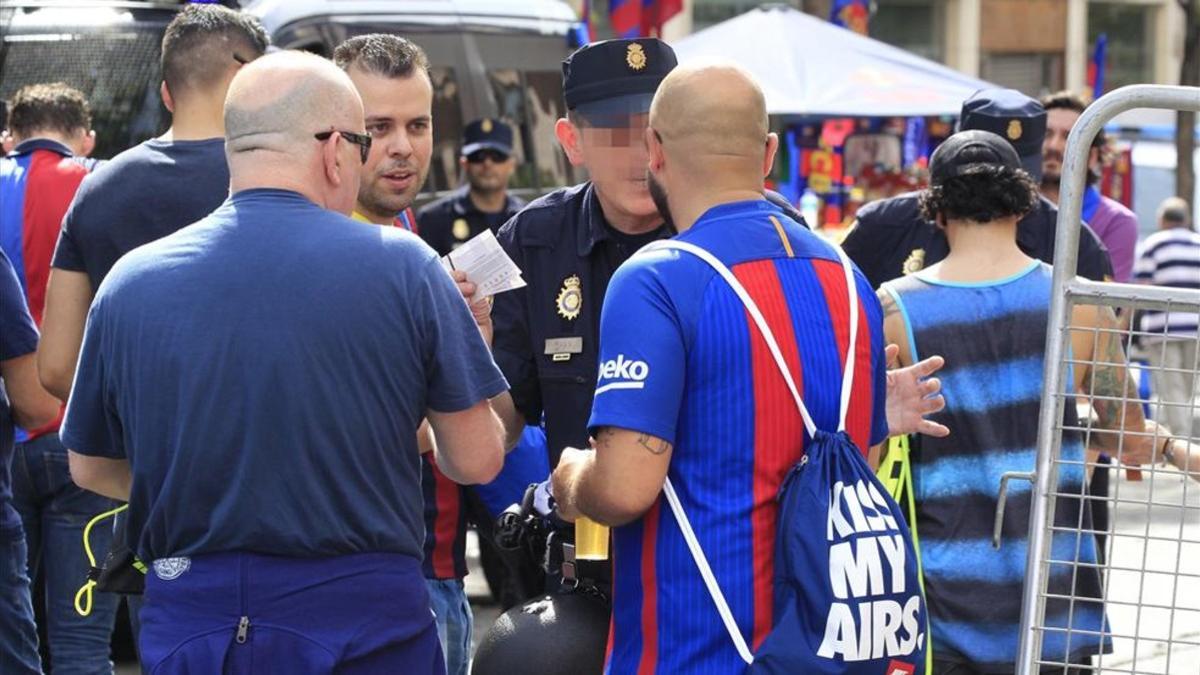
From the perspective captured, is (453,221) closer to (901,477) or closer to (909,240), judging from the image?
(909,240)

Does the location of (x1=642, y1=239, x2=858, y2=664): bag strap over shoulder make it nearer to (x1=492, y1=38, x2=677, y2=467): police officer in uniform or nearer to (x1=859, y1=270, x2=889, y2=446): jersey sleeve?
(x1=859, y1=270, x2=889, y2=446): jersey sleeve

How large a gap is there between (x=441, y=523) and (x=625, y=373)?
138cm

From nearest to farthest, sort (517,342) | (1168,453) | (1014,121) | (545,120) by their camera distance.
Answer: (1168,453), (517,342), (1014,121), (545,120)

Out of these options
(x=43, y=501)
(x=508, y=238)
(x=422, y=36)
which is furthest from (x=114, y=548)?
(x=422, y=36)

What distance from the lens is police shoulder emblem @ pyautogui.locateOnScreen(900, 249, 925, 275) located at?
5.45 m

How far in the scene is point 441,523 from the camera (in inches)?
169

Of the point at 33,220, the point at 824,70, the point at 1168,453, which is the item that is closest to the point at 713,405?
the point at 1168,453

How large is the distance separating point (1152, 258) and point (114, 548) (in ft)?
39.2

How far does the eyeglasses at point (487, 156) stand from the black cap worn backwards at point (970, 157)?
4.92 m

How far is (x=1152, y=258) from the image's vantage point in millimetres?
14297

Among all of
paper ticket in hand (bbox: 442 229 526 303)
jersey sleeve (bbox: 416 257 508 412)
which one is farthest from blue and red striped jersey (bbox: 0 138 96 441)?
jersey sleeve (bbox: 416 257 508 412)

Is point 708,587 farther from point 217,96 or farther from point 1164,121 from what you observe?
point 1164,121

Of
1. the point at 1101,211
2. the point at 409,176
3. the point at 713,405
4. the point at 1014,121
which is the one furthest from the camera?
the point at 1101,211

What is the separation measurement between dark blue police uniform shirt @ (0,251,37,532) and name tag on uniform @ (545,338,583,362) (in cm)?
151
